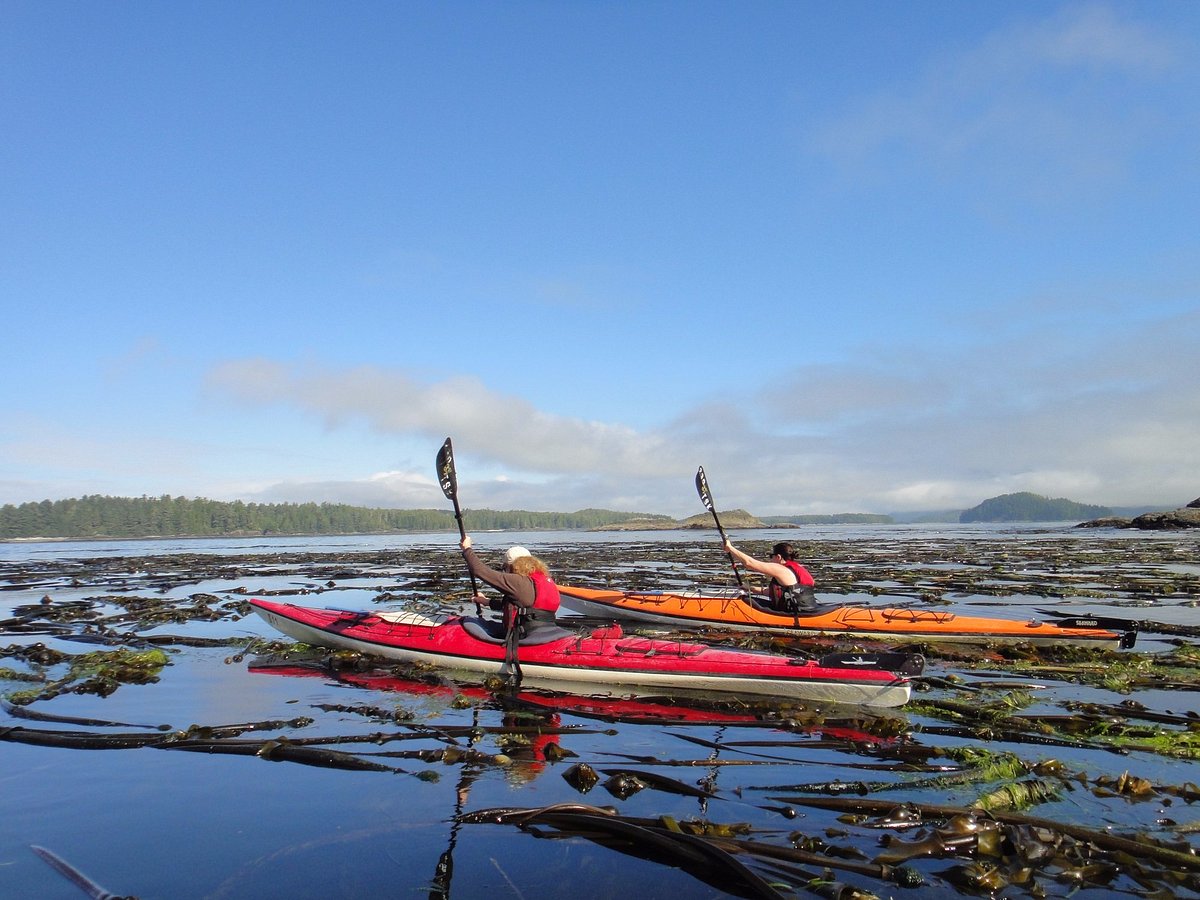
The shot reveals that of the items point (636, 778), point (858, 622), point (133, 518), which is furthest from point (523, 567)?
point (133, 518)

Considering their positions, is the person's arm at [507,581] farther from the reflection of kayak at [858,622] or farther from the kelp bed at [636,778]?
the reflection of kayak at [858,622]

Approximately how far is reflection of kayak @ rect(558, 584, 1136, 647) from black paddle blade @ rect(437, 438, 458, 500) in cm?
498

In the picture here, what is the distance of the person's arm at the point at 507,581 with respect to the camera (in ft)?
31.8

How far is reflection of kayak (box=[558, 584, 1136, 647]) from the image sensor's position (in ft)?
38.7

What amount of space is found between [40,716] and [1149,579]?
2621 centimetres

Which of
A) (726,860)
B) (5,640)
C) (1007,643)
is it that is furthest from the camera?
(5,640)

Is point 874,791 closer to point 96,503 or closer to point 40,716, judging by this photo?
point 40,716

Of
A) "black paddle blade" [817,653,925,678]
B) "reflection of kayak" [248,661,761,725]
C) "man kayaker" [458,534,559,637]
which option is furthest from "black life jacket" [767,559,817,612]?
"man kayaker" [458,534,559,637]

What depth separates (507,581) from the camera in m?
9.85

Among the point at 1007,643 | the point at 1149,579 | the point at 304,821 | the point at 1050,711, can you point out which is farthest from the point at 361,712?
the point at 1149,579

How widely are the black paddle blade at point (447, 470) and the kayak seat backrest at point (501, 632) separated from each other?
114 inches

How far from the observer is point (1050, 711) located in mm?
8148

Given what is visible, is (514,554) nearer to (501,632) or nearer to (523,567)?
(523,567)

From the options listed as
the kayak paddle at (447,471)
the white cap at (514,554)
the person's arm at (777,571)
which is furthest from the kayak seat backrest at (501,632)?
the person's arm at (777,571)
